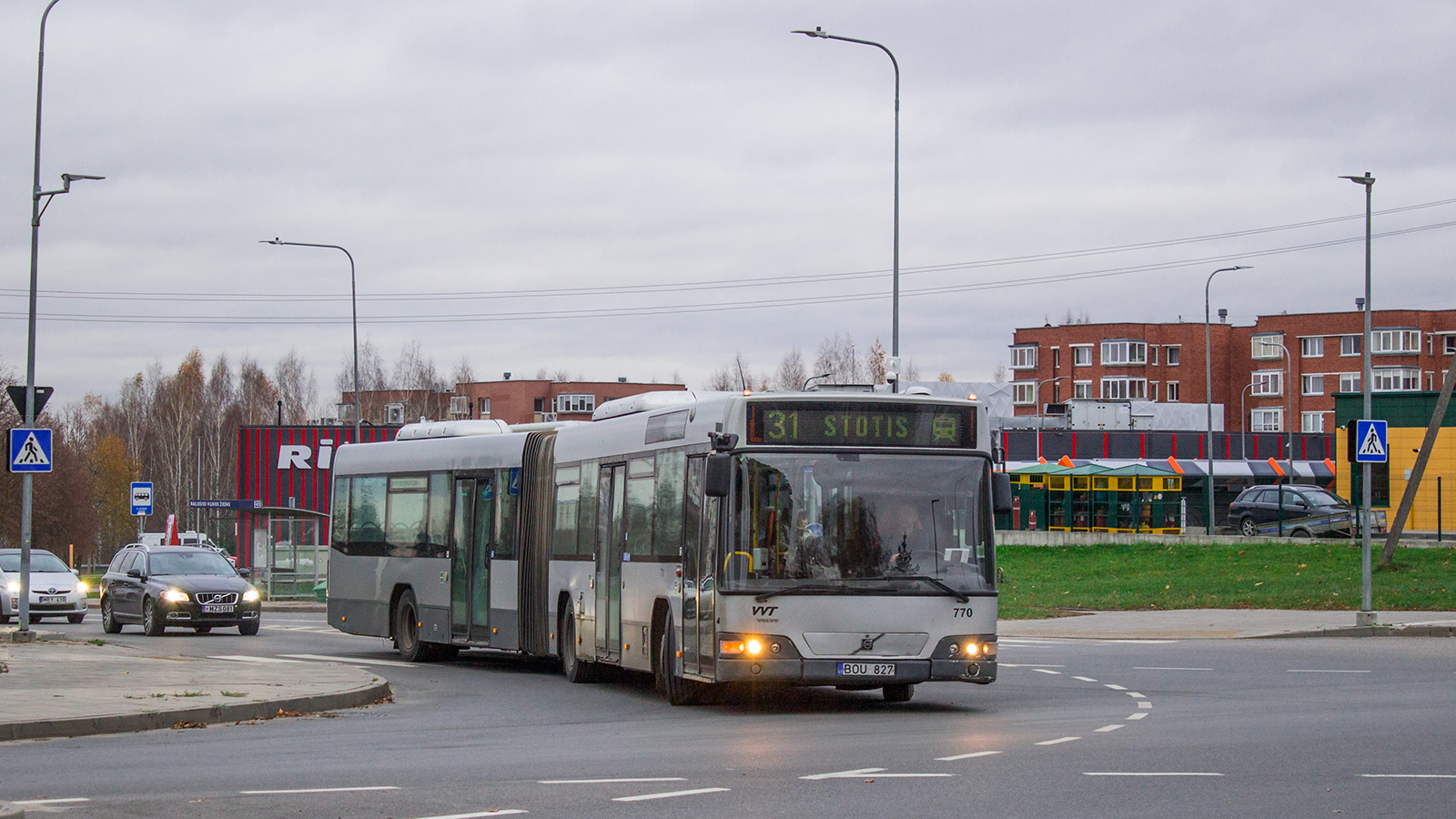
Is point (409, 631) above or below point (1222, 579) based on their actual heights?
below

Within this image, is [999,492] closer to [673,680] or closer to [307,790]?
[673,680]

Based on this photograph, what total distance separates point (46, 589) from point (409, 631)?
14663 millimetres

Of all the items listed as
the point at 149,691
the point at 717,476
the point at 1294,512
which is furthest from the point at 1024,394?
the point at 717,476

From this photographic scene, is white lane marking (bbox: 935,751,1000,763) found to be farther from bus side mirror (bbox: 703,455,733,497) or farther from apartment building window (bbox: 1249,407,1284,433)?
apartment building window (bbox: 1249,407,1284,433)

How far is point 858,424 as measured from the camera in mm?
15172

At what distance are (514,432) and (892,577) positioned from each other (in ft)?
26.7

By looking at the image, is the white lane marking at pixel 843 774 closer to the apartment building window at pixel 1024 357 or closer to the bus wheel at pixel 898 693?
the bus wheel at pixel 898 693

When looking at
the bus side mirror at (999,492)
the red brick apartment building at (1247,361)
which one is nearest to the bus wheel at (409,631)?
the bus side mirror at (999,492)

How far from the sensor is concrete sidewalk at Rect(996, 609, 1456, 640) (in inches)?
993

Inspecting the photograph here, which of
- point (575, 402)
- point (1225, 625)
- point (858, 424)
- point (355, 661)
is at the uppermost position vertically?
point (575, 402)

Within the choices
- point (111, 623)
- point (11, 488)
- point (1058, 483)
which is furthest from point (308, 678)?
point (11, 488)

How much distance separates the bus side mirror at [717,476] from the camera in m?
14.4

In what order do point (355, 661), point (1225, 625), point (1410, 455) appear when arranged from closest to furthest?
1. point (355, 661)
2. point (1225, 625)
3. point (1410, 455)

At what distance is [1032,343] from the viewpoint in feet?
418
